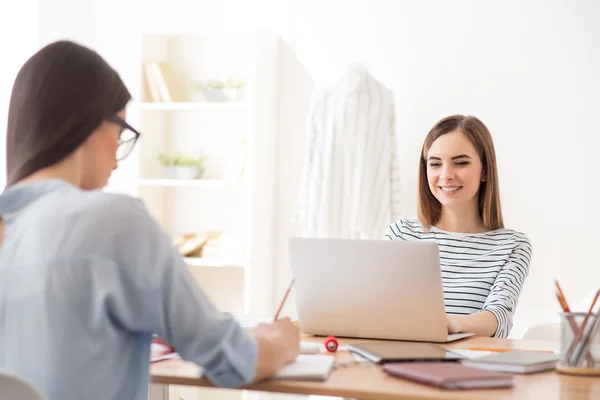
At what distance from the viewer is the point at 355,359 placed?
172 centimetres

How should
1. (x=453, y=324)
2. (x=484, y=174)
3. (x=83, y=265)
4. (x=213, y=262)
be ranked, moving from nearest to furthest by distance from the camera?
(x=83, y=265) < (x=453, y=324) < (x=484, y=174) < (x=213, y=262)

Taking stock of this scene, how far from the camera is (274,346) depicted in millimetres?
1475

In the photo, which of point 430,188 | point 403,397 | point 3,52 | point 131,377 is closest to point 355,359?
point 403,397

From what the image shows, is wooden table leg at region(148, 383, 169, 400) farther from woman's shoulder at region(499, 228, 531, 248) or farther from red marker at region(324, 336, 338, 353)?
woman's shoulder at region(499, 228, 531, 248)

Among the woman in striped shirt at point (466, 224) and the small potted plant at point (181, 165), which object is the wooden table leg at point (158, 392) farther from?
the small potted plant at point (181, 165)

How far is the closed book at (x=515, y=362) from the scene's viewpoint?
161 cm

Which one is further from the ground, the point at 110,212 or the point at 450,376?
the point at 110,212

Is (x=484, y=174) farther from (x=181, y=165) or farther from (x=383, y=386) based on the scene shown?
(x=181, y=165)

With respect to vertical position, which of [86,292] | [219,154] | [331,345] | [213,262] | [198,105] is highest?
[198,105]

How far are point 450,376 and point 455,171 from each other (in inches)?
54.0

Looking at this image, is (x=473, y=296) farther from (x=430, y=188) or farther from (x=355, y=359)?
(x=355, y=359)

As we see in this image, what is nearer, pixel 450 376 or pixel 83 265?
pixel 83 265

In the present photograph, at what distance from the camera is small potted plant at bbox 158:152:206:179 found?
15.1 feet

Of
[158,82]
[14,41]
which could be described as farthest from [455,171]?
[14,41]
